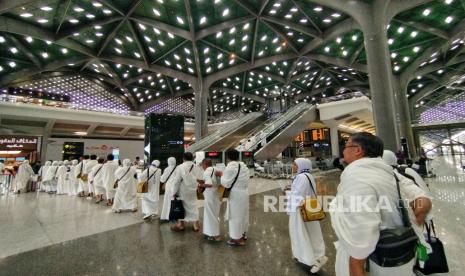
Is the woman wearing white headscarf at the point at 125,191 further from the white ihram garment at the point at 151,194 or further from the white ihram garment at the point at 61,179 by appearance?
the white ihram garment at the point at 61,179

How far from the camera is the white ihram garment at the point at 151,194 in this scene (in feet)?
18.2

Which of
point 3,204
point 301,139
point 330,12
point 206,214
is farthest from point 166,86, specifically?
point 206,214

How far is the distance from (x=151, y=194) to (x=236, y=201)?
2.91 metres

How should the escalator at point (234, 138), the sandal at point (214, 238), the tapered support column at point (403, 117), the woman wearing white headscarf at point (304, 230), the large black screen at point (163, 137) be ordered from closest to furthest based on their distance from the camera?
the woman wearing white headscarf at point (304, 230) < the sandal at point (214, 238) < the large black screen at point (163, 137) < the escalator at point (234, 138) < the tapered support column at point (403, 117)

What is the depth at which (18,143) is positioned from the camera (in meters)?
18.5

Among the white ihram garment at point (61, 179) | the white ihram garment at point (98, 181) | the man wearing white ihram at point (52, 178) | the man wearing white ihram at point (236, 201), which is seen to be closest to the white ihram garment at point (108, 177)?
the white ihram garment at point (98, 181)

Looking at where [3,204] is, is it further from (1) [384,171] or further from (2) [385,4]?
(2) [385,4]

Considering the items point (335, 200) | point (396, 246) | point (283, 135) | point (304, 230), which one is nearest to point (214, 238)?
point (304, 230)

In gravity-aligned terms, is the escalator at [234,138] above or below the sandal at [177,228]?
above

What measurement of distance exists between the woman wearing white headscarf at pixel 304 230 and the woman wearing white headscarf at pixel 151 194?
12.6 feet

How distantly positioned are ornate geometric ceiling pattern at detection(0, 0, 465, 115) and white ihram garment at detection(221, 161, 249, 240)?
14.9 m

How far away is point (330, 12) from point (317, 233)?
64.0ft

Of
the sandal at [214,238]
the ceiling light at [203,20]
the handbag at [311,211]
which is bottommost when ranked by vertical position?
the sandal at [214,238]

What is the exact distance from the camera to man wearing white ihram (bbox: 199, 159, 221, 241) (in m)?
3.95
